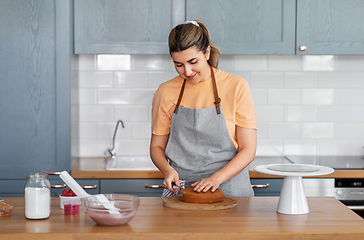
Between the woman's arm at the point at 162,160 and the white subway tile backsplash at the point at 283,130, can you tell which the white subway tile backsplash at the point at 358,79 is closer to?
the white subway tile backsplash at the point at 283,130

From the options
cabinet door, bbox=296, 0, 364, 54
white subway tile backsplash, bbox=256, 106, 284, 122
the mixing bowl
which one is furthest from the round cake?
white subway tile backsplash, bbox=256, 106, 284, 122

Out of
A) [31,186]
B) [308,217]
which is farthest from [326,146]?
[31,186]

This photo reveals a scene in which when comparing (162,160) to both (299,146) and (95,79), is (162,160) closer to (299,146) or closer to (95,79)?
(95,79)

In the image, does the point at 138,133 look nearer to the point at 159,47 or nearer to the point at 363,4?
the point at 159,47

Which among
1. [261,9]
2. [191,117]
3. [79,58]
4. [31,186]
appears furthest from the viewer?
[79,58]

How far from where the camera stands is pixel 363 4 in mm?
3127

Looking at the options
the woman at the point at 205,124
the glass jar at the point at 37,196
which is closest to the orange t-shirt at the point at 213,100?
the woman at the point at 205,124

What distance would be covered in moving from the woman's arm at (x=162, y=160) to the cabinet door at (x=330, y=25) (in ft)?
4.39

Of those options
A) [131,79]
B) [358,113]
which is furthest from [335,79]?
[131,79]

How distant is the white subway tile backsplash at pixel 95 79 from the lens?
3.51 metres

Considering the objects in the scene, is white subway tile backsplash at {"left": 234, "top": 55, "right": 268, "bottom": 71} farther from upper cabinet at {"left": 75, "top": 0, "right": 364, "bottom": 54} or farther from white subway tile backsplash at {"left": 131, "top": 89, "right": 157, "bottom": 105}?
white subway tile backsplash at {"left": 131, "top": 89, "right": 157, "bottom": 105}

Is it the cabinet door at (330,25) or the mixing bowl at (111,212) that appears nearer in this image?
the mixing bowl at (111,212)

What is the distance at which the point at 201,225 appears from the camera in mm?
1632

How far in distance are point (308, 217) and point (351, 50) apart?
179 centimetres
